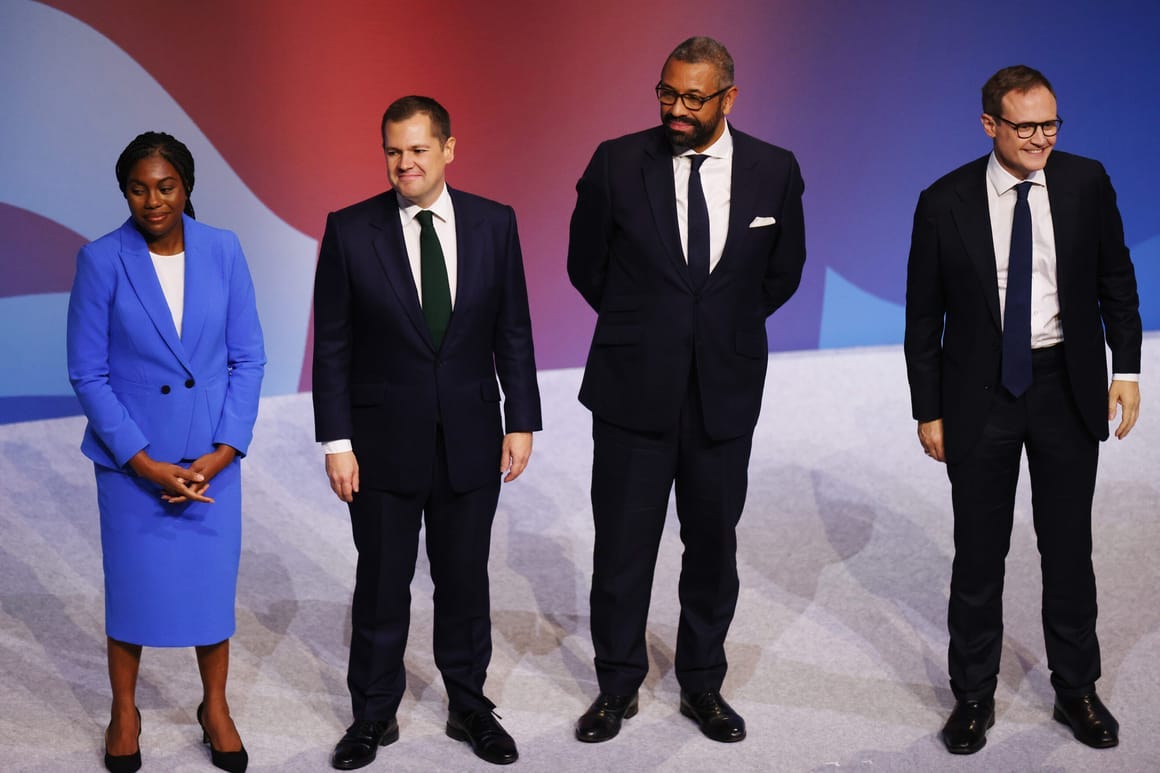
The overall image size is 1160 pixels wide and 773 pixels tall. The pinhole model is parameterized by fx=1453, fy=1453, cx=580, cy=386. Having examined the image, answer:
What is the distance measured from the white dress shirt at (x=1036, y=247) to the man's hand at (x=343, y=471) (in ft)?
5.07

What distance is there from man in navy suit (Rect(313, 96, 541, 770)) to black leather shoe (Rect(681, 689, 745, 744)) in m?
0.49

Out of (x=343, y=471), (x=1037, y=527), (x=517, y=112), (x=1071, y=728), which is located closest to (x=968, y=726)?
(x=1071, y=728)

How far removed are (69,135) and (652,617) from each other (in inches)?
122

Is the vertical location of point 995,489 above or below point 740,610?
above

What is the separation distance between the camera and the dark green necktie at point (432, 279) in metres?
3.31

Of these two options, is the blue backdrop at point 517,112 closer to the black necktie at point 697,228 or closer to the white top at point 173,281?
the white top at point 173,281

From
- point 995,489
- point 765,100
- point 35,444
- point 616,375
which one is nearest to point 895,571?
point 995,489

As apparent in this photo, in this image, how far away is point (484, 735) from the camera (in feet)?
11.6

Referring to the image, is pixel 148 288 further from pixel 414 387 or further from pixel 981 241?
pixel 981 241

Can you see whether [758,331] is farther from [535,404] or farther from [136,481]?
[136,481]

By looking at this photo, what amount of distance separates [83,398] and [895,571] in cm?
274

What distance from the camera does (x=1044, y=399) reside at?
3416 millimetres

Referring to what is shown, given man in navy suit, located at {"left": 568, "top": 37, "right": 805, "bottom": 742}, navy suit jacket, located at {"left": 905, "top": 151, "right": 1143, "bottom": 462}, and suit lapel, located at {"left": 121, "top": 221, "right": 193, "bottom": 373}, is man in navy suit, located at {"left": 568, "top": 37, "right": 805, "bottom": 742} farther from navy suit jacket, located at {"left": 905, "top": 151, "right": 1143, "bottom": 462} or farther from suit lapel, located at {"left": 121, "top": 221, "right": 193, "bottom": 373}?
suit lapel, located at {"left": 121, "top": 221, "right": 193, "bottom": 373}

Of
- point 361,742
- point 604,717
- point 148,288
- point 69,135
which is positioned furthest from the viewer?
point 69,135
